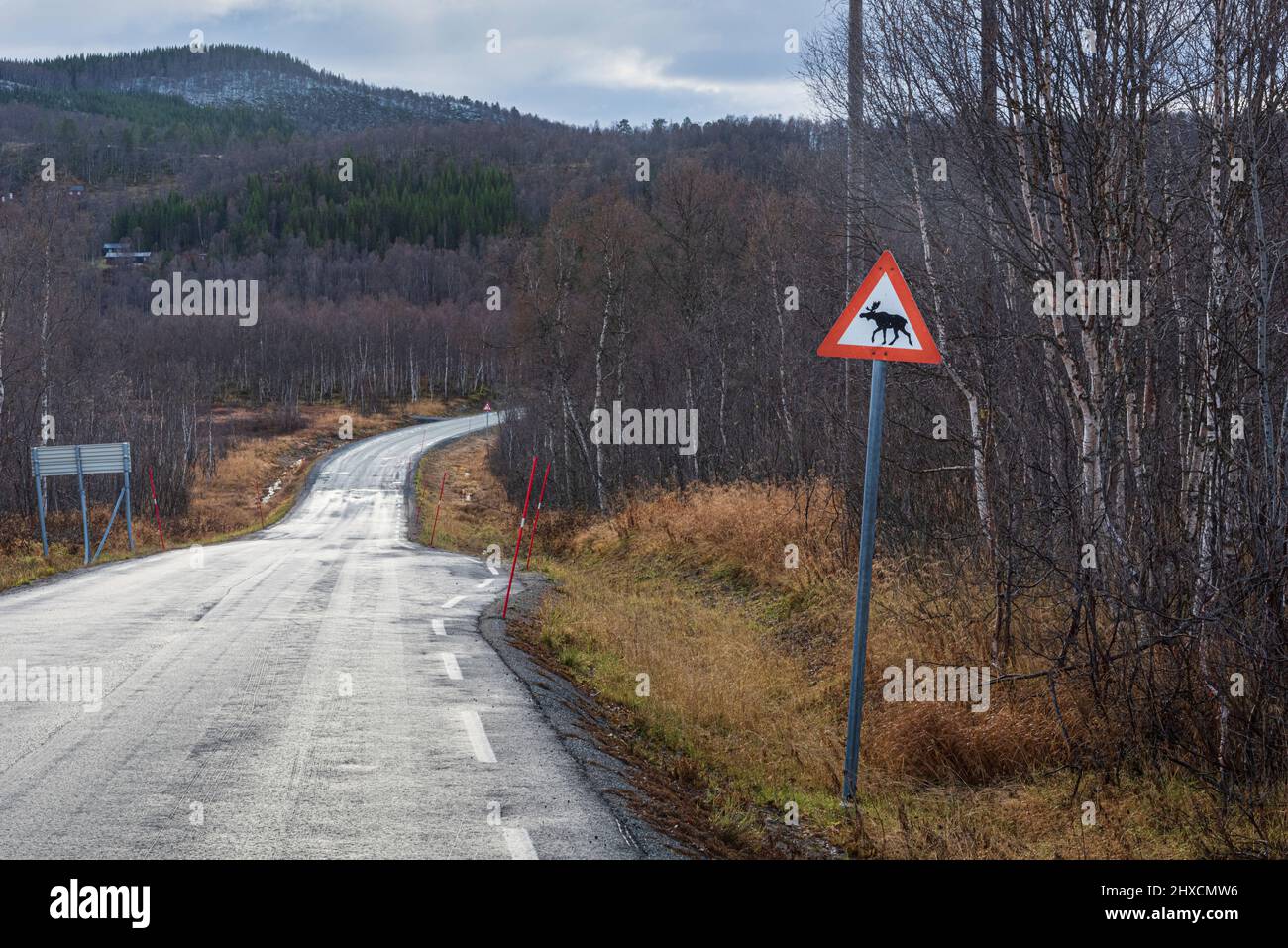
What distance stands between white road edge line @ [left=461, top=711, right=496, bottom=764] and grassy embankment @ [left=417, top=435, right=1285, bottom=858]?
1.12m

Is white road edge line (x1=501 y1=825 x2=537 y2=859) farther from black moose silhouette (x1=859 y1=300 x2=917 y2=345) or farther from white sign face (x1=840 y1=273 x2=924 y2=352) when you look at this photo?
black moose silhouette (x1=859 y1=300 x2=917 y2=345)

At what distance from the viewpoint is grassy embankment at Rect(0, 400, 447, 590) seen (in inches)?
1113

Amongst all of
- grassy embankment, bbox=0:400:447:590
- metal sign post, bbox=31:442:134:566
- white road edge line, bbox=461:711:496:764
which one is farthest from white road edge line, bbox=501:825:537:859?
metal sign post, bbox=31:442:134:566

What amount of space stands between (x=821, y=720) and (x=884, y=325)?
4244 mm

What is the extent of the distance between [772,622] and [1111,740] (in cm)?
701

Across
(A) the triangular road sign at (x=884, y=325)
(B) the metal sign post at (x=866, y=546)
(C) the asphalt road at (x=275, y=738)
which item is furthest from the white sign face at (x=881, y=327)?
(C) the asphalt road at (x=275, y=738)

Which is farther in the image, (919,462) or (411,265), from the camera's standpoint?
(411,265)

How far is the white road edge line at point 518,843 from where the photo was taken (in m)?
5.19

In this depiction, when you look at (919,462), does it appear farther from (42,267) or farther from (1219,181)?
(42,267)

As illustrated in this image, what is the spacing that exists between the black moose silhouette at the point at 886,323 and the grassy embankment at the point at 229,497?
15.9 meters

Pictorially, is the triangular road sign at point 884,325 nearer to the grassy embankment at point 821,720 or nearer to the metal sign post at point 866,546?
the metal sign post at point 866,546

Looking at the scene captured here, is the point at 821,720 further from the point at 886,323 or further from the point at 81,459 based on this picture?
the point at 81,459
